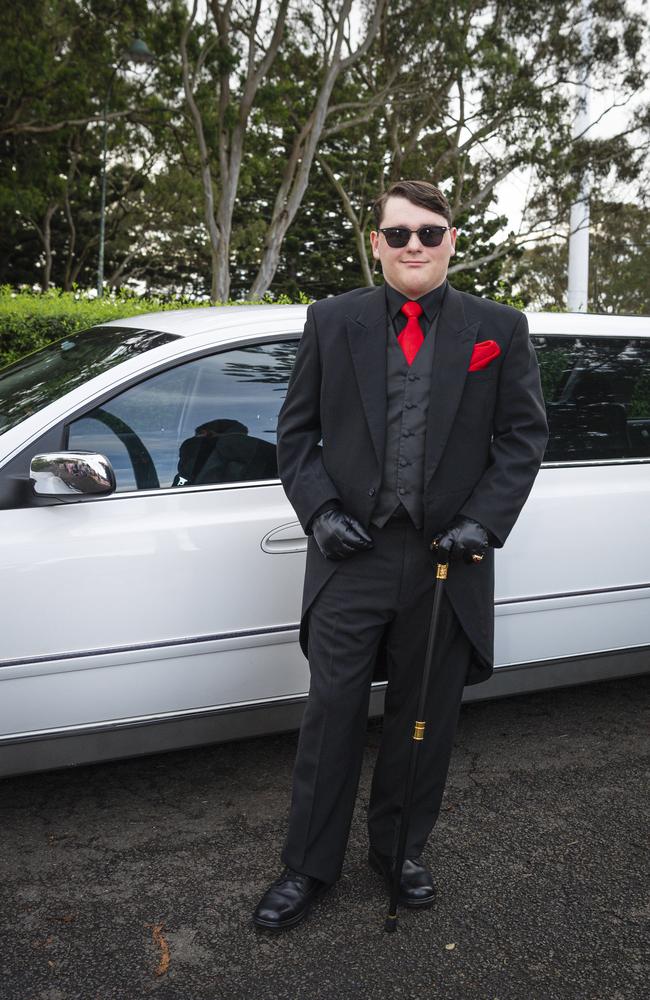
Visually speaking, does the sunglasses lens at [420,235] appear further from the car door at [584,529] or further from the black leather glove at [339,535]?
the car door at [584,529]

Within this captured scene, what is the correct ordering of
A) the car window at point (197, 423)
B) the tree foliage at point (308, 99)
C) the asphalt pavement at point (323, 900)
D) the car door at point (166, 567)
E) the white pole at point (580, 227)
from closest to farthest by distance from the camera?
the asphalt pavement at point (323, 900), the car door at point (166, 567), the car window at point (197, 423), the tree foliage at point (308, 99), the white pole at point (580, 227)

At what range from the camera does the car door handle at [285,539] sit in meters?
3.02

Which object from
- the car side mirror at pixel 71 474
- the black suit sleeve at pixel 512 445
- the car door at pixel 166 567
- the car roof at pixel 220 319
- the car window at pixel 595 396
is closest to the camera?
the black suit sleeve at pixel 512 445

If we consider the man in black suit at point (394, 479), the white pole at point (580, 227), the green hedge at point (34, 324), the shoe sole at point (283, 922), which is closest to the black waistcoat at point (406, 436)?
the man in black suit at point (394, 479)

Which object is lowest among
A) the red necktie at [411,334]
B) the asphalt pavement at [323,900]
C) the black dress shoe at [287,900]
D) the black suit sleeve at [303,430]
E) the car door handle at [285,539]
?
the asphalt pavement at [323,900]

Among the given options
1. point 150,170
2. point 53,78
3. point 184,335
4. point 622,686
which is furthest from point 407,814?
point 150,170

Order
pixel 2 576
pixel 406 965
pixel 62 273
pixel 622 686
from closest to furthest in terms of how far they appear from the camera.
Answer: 1. pixel 406 965
2. pixel 2 576
3. pixel 622 686
4. pixel 62 273

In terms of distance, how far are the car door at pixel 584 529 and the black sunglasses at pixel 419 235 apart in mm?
1188

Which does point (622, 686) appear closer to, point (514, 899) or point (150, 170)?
point (514, 899)

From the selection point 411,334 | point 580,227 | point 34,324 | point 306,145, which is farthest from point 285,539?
point 580,227

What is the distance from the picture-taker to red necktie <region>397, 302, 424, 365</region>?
250 cm

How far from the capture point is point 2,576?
270 cm

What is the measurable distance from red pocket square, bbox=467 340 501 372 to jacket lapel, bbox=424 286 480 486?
14 mm

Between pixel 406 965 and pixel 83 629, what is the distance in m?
1.24
